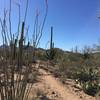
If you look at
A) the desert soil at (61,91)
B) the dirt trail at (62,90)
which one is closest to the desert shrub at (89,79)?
the desert soil at (61,91)

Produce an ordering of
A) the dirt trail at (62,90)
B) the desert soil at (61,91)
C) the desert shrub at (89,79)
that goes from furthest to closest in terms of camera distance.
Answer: the desert shrub at (89,79), the dirt trail at (62,90), the desert soil at (61,91)

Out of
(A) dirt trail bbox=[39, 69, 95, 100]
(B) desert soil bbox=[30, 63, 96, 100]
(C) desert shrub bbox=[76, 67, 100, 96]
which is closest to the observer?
(B) desert soil bbox=[30, 63, 96, 100]

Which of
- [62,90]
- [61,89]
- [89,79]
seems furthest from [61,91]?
[89,79]

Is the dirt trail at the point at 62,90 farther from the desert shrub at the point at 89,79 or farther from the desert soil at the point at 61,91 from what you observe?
the desert shrub at the point at 89,79

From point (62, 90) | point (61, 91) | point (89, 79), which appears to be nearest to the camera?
point (61, 91)

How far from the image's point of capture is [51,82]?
11.7 m

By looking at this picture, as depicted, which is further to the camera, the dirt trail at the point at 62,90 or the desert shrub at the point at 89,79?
the desert shrub at the point at 89,79

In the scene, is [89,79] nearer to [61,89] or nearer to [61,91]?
[61,89]

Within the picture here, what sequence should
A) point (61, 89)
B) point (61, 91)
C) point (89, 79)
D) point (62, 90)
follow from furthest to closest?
point (89, 79)
point (61, 89)
point (62, 90)
point (61, 91)

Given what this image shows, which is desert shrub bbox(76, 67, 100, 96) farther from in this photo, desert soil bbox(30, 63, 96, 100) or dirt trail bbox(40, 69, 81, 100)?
dirt trail bbox(40, 69, 81, 100)

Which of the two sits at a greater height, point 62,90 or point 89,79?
point 89,79

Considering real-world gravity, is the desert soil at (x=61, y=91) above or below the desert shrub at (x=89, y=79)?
below

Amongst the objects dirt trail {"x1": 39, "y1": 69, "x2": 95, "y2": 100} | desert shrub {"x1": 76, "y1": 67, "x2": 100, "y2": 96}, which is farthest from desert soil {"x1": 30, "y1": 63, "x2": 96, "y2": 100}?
desert shrub {"x1": 76, "y1": 67, "x2": 100, "y2": 96}

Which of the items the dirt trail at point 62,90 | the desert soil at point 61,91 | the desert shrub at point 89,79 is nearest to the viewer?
the desert soil at point 61,91
